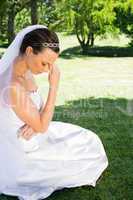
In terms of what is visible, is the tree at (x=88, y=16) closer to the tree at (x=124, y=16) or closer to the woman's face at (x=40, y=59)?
the tree at (x=124, y=16)

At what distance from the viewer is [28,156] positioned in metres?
3.94

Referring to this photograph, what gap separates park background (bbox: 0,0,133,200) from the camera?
4.59 metres

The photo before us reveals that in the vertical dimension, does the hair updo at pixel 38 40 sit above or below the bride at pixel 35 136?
above

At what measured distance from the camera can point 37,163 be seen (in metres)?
3.94

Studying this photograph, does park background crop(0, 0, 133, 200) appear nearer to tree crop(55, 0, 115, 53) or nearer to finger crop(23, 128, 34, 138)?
tree crop(55, 0, 115, 53)

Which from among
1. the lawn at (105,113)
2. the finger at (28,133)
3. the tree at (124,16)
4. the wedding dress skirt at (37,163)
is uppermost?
the finger at (28,133)

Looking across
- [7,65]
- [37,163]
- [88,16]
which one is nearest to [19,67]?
[7,65]

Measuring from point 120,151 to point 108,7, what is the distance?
16.7 m

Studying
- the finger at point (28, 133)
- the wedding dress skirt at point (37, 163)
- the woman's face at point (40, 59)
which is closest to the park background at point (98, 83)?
the wedding dress skirt at point (37, 163)

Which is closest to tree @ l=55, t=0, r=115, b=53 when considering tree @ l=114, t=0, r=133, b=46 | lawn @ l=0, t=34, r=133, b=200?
tree @ l=114, t=0, r=133, b=46

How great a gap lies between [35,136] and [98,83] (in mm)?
7131

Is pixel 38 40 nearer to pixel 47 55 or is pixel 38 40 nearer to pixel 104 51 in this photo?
pixel 47 55

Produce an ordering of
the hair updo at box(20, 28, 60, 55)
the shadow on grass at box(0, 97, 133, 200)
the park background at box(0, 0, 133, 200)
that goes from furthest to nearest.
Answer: the park background at box(0, 0, 133, 200) < the shadow on grass at box(0, 97, 133, 200) < the hair updo at box(20, 28, 60, 55)

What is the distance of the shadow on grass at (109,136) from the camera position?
13.8 feet
